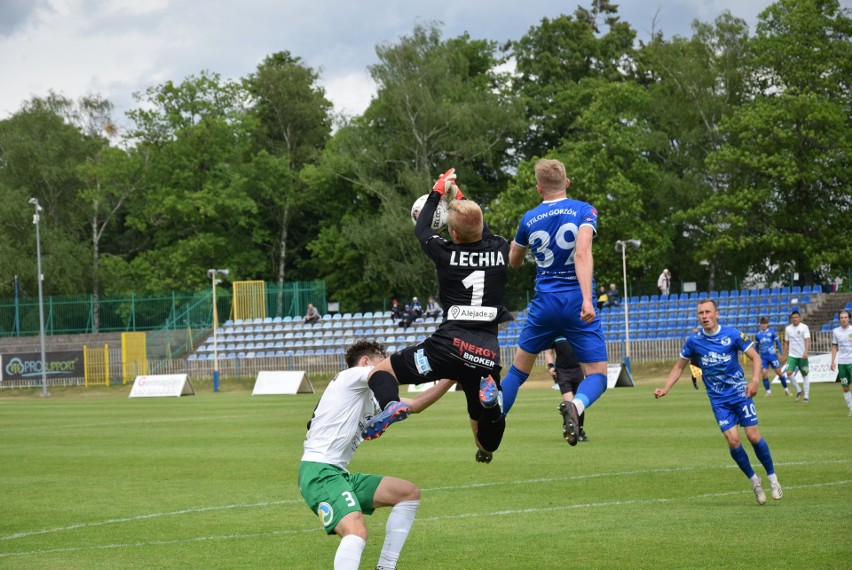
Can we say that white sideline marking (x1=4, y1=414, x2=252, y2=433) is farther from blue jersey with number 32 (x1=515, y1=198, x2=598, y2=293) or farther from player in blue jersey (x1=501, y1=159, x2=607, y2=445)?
blue jersey with number 32 (x1=515, y1=198, x2=598, y2=293)

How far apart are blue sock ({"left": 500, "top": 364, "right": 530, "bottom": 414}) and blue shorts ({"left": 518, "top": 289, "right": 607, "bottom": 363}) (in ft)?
0.87

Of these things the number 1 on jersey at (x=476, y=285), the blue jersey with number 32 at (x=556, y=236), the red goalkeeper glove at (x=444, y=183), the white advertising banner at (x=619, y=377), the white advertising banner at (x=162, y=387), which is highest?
the red goalkeeper glove at (x=444, y=183)

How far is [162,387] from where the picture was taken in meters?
47.3

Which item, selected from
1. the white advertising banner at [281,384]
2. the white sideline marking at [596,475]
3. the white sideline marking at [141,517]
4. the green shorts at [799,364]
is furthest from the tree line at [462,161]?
the white sideline marking at [141,517]

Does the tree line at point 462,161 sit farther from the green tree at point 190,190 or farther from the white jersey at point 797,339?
the white jersey at point 797,339

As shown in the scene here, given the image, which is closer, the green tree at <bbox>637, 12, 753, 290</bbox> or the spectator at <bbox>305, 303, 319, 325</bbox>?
the spectator at <bbox>305, 303, 319, 325</bbox>

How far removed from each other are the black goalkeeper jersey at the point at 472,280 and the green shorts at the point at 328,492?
76.1 inches

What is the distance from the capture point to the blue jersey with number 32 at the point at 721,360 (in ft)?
43.1

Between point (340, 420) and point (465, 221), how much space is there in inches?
86.9

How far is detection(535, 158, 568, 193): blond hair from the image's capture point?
1010 cm

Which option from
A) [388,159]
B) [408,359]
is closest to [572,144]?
[388,159]

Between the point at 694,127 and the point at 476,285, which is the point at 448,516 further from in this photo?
the point at 694,127

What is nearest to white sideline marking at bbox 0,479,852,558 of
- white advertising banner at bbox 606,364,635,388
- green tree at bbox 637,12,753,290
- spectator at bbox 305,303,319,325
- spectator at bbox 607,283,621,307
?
white advertising banner at bbox 606,364,635,388

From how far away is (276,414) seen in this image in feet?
103
